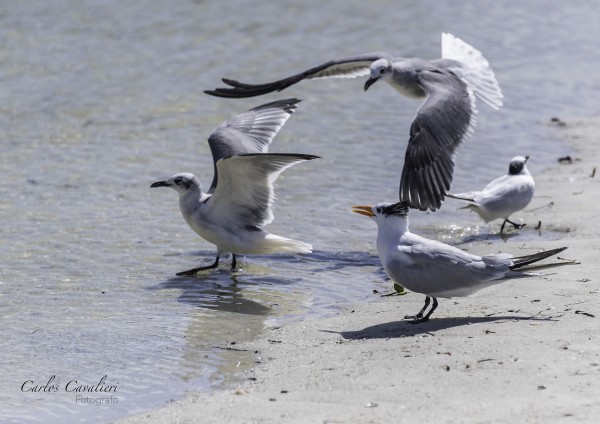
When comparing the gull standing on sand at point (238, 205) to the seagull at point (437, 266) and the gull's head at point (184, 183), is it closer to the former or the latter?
the gull's head at point (184, 183)

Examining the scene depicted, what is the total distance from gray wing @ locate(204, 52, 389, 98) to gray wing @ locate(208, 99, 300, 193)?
27cm

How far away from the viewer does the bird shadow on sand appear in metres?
5.81

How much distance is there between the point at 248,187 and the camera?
753 cm

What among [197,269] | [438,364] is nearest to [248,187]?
[197,269]

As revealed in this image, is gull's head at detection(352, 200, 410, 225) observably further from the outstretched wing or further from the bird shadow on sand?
the outstretched wing

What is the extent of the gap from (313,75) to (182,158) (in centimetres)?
169

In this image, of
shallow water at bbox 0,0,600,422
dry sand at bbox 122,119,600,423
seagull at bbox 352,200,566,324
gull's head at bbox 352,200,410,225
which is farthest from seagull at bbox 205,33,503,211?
seagull at bbox 352,200,566,324

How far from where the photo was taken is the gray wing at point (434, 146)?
7.94 m

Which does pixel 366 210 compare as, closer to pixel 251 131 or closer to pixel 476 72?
pixel 251 131

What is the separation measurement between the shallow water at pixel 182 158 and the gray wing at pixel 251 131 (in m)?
0.71

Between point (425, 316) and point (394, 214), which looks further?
point (394, 214)

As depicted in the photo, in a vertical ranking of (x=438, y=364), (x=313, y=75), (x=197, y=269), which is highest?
(x=313, y=75)

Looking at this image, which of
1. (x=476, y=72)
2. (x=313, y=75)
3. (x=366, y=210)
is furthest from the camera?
(x=313, y=75)

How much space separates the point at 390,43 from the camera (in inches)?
614
